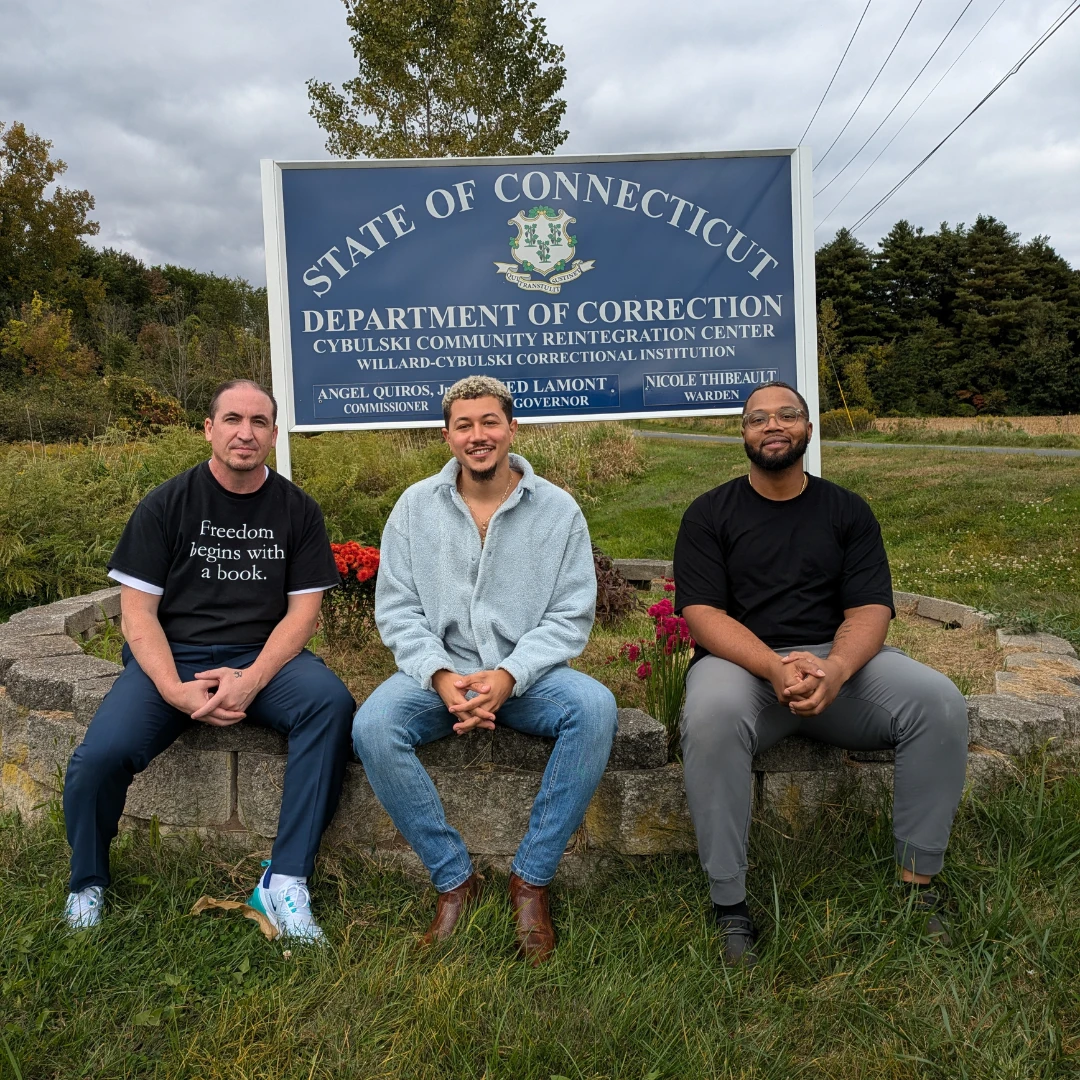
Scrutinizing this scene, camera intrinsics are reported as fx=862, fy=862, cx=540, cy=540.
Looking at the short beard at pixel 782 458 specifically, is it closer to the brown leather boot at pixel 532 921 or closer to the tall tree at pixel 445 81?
the brown leather boot at pixel 532 921

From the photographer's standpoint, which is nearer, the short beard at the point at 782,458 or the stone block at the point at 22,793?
the short beard at the point at 782,458

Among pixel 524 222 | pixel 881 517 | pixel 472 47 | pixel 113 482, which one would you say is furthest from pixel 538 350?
pixel 472 47

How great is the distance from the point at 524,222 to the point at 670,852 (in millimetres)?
2872

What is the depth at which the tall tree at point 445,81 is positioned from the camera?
45.5 ft

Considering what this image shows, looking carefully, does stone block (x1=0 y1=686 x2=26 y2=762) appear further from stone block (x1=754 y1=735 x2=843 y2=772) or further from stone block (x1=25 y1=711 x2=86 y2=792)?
stone block (x1=754 y1=735 x2=843 y2=772)

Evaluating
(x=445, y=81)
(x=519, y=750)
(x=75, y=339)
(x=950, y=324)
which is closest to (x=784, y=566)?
(x=519, y=750)

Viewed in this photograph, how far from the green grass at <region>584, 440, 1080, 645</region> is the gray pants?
198cm

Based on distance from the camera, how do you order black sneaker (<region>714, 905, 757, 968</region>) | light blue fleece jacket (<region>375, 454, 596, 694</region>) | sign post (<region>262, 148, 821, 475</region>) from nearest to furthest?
black sneaker (<region>714, 905, 757, 968</region>) < light blue fleece jacket (<region>375, 454, 596, 694</region>) < sign post (<region>262, 148, 821, 475</region>)

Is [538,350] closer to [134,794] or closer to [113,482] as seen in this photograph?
[134,794]

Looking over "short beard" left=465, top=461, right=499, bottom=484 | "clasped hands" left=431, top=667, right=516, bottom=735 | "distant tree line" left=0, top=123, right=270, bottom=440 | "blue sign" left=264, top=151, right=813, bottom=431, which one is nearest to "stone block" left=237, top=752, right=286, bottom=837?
"clasped hands" left=431, top=667, right=516, bottom=735

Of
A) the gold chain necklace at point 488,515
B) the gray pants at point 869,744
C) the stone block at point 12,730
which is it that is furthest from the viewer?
the stone block at point 12,730

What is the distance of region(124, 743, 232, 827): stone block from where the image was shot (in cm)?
252

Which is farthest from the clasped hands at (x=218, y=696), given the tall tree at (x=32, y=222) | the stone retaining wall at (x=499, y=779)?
the tall tree at (x=32, y=222)

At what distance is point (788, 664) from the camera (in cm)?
227
